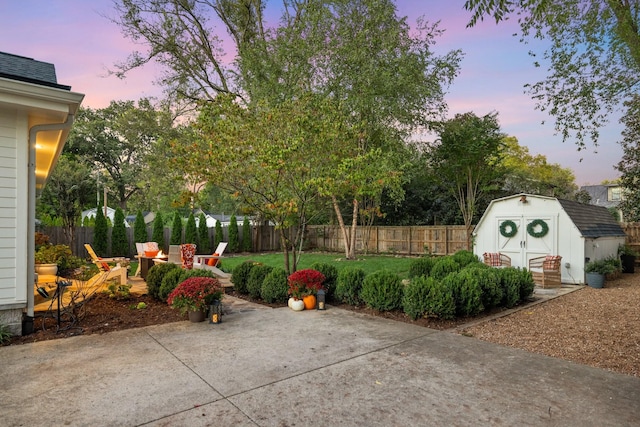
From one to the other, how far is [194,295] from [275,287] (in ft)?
6.16

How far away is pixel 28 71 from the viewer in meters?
4.69

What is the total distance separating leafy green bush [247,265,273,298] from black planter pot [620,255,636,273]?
11.9 metres

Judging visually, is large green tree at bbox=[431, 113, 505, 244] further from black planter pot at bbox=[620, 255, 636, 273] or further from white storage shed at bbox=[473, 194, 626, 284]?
white storage shed at bbox=[473, 194, 626, 284]

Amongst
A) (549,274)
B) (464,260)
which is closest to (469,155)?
A: (549,274)

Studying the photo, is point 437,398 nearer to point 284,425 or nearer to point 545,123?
point 284,425

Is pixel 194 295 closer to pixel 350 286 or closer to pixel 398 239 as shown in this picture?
pixel 350 286

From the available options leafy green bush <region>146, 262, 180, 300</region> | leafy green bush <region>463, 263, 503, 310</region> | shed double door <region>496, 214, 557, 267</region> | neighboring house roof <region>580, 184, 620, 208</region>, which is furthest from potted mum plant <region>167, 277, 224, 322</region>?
neighboring house roof <region>580, 184, 620, 208</region>

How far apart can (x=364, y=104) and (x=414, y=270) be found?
7.78 m

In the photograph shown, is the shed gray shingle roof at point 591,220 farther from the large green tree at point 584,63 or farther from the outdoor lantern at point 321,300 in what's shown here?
the outdoor lantern at point 321,300

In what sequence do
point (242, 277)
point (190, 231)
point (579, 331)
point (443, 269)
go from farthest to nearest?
point (190, 231) → point (443, 269) → point (242, 277) → point (579, 331)

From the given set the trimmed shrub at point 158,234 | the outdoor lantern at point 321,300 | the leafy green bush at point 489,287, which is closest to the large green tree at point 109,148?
the trimmed shrub at point 158,234

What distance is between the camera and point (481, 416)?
8.89ft

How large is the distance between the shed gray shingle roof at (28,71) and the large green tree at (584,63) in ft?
28.3

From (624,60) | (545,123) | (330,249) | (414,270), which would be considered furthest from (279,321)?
(330,249)
